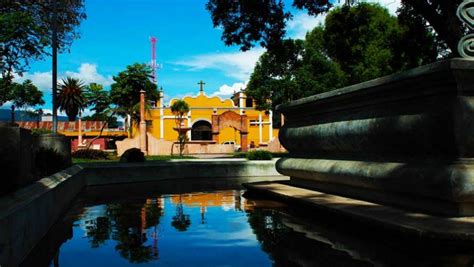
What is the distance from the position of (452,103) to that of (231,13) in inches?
435

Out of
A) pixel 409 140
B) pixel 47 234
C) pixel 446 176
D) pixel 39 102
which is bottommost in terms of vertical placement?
pixel 47 234

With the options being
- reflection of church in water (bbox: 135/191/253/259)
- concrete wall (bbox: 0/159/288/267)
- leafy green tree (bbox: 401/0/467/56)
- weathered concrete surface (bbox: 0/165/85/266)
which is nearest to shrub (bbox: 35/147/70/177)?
concrete wall (bbox: 0/159/288/267)

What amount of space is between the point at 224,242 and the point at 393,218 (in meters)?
1.93

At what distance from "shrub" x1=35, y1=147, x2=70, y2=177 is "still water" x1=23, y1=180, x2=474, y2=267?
1879 mm

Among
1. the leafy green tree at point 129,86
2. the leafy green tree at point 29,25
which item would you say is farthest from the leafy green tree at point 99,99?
the leafy green tree at point 29,25

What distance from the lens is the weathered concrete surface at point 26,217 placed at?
3840 millimetres

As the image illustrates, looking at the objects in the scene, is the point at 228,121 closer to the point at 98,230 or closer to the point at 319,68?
the point at 319,68

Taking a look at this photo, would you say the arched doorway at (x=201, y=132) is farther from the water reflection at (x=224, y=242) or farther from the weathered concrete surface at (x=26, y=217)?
the weathered concrete surface at (x=26, y=217)

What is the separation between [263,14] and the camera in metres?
15.1

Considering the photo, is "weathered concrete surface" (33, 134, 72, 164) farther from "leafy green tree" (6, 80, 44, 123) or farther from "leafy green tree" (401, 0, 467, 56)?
"leafy green tree" (6, 80, 44, 123)

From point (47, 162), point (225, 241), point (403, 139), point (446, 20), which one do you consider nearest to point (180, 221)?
point (225, 241)

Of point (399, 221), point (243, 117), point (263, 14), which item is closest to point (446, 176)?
point (399, 221)

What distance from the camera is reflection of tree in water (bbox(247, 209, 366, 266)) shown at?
4.19 m

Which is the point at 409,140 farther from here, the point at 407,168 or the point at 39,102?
the point at 39,102
